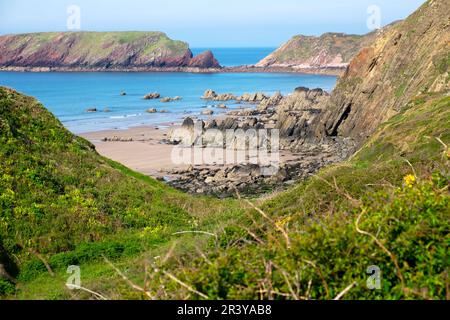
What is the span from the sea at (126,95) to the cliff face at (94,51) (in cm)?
1873

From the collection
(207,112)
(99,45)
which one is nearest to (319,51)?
(99,45)

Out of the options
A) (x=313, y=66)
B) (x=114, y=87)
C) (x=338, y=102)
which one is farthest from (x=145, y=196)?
(x=313, y=66)

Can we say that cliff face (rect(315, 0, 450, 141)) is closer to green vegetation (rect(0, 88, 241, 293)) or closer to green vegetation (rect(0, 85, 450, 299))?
green vegetation (rect(0, 85, 450, 299))

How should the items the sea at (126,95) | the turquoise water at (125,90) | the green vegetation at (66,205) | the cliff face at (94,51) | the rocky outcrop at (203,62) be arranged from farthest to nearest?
the rocky outcrop at (203,62) → the cliff face at (94,51) → the turquoise water at (125,90) → the sea at (126,95) → the green vegetation at (66,205)

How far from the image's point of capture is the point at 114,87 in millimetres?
110500

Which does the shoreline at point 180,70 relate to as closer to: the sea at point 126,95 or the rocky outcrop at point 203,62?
the rocky outcrop at point 203,62

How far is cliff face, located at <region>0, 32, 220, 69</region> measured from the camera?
16750 centimetres

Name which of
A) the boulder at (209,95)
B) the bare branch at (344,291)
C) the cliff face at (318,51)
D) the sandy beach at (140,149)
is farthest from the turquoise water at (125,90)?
the bare branch at (344,291)

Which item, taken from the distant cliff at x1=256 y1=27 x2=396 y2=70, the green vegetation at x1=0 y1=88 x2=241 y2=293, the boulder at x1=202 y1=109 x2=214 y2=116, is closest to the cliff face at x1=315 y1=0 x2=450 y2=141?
the boulder at x1=202 y1=109 x2=214 y2=116

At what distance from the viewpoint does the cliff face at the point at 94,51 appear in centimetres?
16750

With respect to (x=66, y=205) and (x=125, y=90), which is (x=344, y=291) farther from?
(x=125, y=90)

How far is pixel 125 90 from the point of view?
10506cm
